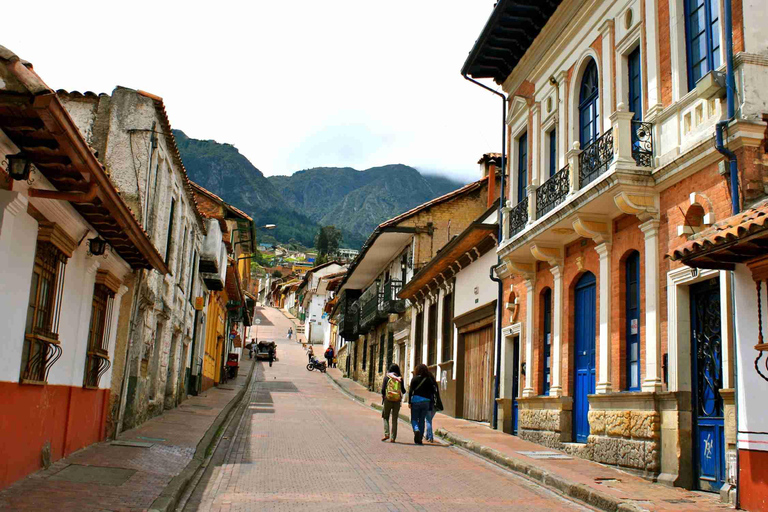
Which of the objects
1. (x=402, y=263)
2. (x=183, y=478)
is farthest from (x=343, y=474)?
(x=402, y=263)

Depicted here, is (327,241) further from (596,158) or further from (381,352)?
(596,158)

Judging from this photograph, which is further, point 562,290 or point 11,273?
point 562,290

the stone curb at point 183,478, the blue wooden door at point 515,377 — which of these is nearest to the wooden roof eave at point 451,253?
the blue wooden door at point 515,377

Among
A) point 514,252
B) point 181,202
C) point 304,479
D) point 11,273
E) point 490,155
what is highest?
point 490,155

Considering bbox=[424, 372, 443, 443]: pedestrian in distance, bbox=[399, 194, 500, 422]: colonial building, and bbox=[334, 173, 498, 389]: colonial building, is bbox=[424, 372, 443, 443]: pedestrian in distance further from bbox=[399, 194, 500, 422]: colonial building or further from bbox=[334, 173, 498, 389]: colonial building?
bbox=[334, 173, 498, 389]: colonial building

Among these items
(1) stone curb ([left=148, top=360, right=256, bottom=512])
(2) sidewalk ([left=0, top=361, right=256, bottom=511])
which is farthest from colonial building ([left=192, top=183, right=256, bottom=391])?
(2) sidewalk ([left=0, top=361, right=256, bottom=511])

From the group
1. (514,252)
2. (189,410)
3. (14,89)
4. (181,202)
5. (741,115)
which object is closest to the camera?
(14,89)

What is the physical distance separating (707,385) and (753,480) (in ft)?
6.83

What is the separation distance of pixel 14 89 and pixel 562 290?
11.7 m

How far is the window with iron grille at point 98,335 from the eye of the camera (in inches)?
474

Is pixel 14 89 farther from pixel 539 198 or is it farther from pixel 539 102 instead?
pixel 539 102

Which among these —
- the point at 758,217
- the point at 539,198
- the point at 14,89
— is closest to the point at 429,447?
the point at 539,198

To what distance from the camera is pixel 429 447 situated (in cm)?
1530

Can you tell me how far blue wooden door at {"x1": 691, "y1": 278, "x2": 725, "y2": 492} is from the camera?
32.9ft
